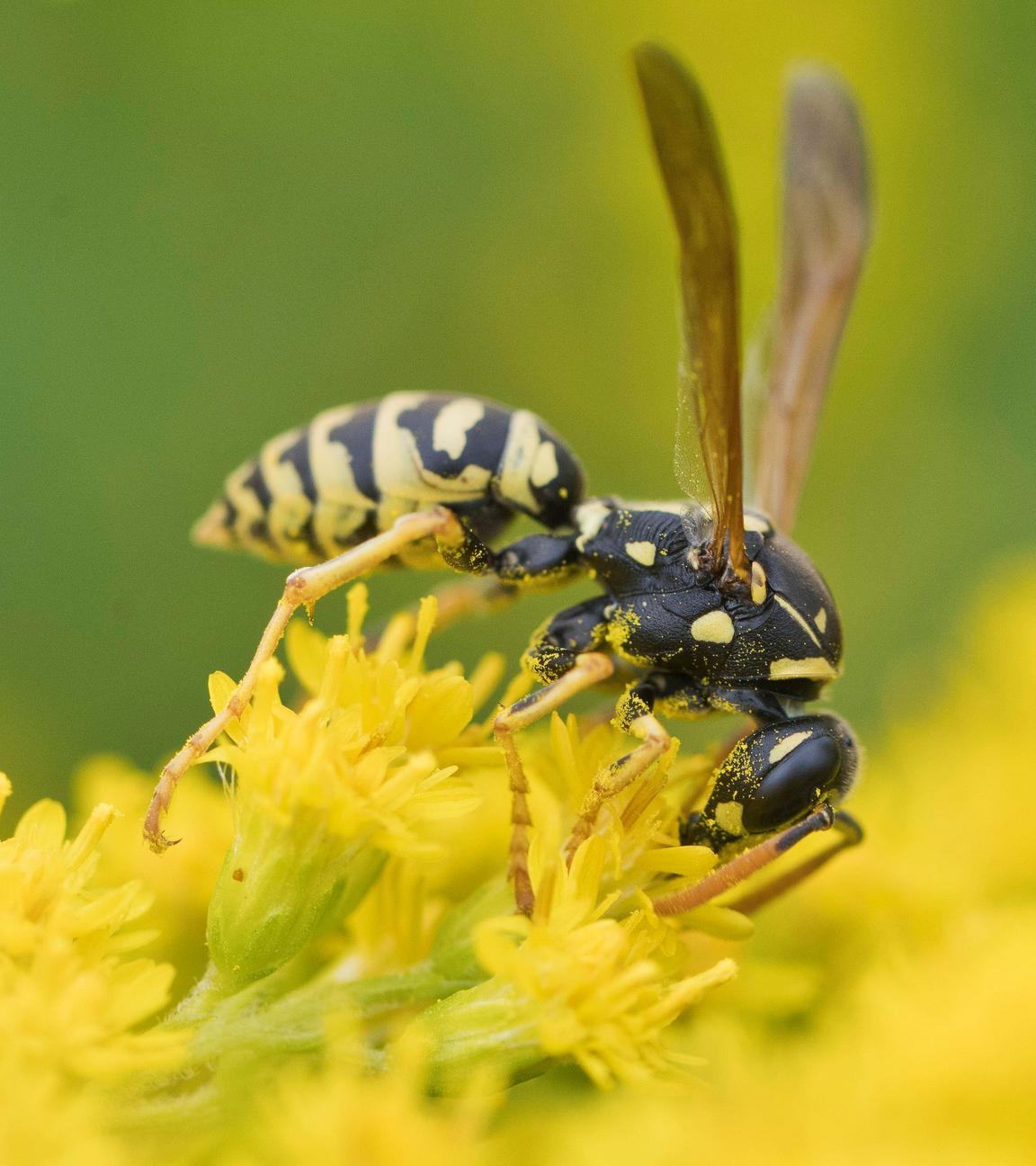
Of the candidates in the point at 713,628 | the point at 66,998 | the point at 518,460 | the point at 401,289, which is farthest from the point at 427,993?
the point at 401,289

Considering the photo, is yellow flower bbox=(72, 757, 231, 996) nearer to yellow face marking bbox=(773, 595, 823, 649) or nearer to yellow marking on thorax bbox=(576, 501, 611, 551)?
yellow marking on thorax bbox=(576, 501, 611, 551)

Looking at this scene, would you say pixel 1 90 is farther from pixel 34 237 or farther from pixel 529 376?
pixel 529 376

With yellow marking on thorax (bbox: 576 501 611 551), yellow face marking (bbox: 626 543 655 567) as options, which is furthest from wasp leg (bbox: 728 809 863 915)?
yellow marking on thorax (bbox: 576 501 611 551)

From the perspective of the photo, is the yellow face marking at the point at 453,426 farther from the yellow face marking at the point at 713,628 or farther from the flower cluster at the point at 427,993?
the yellow face marking at the point at 713,628

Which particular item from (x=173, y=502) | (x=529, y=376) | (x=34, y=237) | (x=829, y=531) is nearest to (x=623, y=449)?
(x=529, y=376)

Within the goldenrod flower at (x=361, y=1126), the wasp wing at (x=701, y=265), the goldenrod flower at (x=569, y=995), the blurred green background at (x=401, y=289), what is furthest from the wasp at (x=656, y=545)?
the blurred green background at (x=401, y=289)

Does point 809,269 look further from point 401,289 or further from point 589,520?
point 401,289
